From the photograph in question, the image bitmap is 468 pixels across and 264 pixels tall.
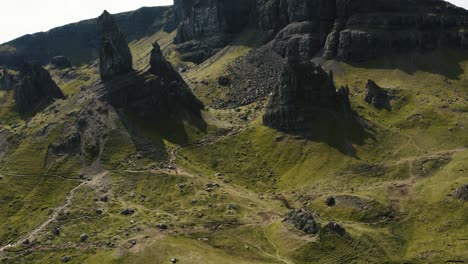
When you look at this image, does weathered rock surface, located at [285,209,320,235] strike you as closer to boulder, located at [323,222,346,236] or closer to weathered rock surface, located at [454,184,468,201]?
boulder, located at [323,222,346,236]

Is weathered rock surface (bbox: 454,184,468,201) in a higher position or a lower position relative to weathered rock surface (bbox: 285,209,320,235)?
higher

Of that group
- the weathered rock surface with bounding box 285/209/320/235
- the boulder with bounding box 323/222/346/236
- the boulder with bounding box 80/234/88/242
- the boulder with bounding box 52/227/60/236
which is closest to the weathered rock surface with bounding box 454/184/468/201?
the boulder with bounding box 323/222/346/236

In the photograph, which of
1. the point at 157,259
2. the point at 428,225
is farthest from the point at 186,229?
the point at 428,225

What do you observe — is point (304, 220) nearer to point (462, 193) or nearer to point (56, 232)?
→ point (462, 193)

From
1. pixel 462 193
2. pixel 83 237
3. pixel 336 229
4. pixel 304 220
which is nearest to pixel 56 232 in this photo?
pixel 83 237

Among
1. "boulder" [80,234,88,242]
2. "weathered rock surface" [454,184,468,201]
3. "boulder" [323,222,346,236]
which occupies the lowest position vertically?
"boulder" [80,234,88,242]

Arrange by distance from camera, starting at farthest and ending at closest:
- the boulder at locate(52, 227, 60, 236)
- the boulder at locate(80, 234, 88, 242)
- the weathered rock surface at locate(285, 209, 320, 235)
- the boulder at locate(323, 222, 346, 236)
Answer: the boulder at locate(52, 227, 60, 236) → the boulder at locate(80, 234, 88, 242) → the weathered rock surface at locate(285, 209, 320, 235) → the boulder at locate(323, 222, 346, 236)

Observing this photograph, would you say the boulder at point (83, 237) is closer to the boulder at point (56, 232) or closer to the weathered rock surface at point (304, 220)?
the boulder at point (56, 232)

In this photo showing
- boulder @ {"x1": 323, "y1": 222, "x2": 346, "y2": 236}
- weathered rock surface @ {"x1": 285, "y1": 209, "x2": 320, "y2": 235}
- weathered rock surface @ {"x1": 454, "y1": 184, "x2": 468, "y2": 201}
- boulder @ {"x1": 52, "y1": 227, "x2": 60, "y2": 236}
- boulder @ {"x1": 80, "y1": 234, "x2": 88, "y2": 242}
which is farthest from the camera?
boulder @ {"x1": 52, "y1": 227, "x2": 60, "y2": 236}
